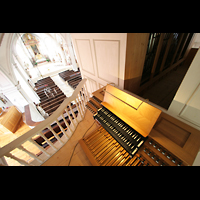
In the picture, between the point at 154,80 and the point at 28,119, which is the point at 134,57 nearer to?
the point at 154,80

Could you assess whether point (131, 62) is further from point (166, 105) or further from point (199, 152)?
point (199, 152)

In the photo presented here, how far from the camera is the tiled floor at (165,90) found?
2742 mm

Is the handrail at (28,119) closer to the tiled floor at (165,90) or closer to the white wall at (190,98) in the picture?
the tiled floor at (165,90)

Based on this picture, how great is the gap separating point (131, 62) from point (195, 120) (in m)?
1.57

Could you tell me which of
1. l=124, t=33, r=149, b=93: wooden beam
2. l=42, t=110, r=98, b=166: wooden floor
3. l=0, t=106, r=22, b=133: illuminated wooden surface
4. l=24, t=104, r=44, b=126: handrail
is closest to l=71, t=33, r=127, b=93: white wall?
l=124, t=33, r=149, b=93: wooden beam

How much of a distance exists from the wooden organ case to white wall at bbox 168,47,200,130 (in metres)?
0.12

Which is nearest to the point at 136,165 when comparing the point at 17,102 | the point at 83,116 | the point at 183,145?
the point at 183,145

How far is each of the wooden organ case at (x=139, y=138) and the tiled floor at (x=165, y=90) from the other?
4.48 feet

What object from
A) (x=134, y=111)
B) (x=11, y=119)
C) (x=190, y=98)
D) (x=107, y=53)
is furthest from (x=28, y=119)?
(x=190, y=98)

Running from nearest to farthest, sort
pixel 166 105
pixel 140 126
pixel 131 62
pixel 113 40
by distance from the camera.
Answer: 1. pixel 140 126
2. pixel 113 40
3. pixel 131 62
4. pixel 166 105

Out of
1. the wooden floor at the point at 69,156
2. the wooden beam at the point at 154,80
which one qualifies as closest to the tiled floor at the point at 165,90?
the wooden beam at the point at 154,80

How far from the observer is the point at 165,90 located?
10.2 ft

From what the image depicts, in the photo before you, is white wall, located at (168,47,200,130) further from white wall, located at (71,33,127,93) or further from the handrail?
the handrail
